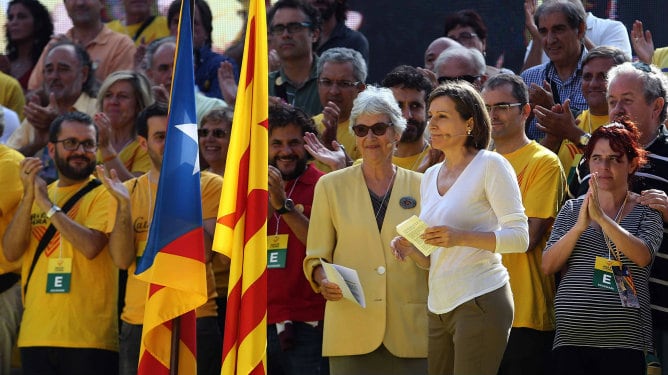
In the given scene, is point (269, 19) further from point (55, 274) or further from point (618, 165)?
point (618, 165)

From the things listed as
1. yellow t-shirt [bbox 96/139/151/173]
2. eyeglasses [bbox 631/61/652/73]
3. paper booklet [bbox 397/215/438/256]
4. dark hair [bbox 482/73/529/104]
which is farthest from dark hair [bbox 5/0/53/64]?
paper booklet [bbox 397/215/438/256]

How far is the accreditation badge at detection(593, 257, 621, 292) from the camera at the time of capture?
5.71 meters

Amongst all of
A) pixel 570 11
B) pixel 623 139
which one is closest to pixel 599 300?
pixel 623 139

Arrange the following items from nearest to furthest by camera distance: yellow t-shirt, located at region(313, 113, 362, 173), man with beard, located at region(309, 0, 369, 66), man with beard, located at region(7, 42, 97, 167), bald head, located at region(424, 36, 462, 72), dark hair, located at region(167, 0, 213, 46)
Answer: yellow t-shirt, located at region(313, 113, 362, 173) → bald head, located at region(424, 36, 462, 72) → man with beard, located at region(7, 42, 97, 167) → man with beard, located at region(309, 0, 369, 66) → dark hair, located at region(167, 0, 213, 46)

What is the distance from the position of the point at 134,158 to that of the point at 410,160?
2.14 m

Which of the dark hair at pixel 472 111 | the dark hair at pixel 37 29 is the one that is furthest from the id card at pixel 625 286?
the dark hair at pixel 37 29

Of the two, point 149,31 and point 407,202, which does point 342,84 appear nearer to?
point 407,202

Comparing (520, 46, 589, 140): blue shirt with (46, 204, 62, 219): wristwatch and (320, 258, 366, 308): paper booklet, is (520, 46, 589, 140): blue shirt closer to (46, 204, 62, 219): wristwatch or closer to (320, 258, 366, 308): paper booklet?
(320, 258, 366, 308): paper booklet

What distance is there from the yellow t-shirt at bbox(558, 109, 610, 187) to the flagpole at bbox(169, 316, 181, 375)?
248 centimetres

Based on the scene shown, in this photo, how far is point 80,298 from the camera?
7160mm

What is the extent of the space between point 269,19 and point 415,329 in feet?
11.9

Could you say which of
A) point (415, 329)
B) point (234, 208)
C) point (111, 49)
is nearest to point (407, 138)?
point (415, 329)

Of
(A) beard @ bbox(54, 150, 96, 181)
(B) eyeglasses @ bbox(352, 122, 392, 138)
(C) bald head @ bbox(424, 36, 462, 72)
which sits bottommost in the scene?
(A) beard @ bbox(54, 150, 96, 181)

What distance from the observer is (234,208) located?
5.16m
